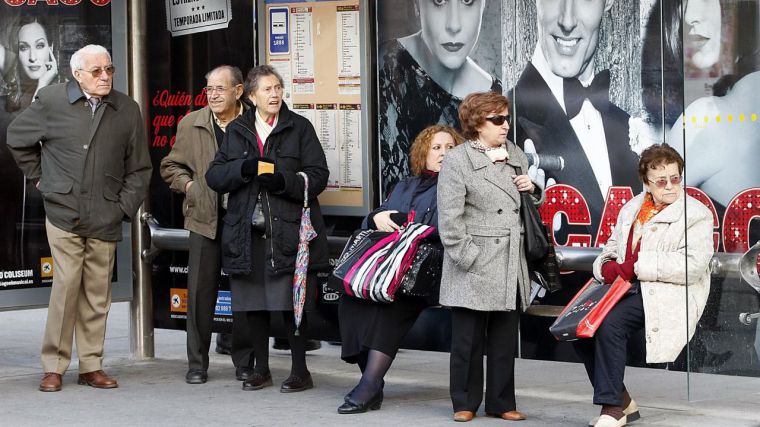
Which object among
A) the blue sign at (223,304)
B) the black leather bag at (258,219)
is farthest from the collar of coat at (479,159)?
the blue sign at (223,304)

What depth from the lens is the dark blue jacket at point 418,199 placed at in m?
7.02

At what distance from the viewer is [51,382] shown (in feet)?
25.6

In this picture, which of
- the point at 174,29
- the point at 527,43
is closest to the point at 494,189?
the point at 527,43

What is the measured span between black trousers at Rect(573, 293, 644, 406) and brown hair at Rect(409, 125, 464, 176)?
4.40 ft

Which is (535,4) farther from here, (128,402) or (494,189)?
(128,402)

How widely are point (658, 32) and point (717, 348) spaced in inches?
66.3

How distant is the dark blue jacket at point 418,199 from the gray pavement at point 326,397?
0.99m

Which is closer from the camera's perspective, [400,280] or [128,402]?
[400,280]

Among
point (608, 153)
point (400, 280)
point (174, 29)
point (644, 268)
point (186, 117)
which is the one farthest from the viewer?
point (174, 29)

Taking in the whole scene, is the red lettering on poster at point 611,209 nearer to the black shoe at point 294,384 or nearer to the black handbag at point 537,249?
the black handbag at point 537,249

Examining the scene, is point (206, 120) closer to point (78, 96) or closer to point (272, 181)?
point (78, 96)

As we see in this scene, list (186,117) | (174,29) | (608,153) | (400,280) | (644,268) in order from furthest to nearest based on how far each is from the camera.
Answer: (174,29), (186,117), (608,153), (400,280), (644,268)

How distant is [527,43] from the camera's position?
7594mm

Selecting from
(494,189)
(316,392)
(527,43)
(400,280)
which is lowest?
(316,392)
